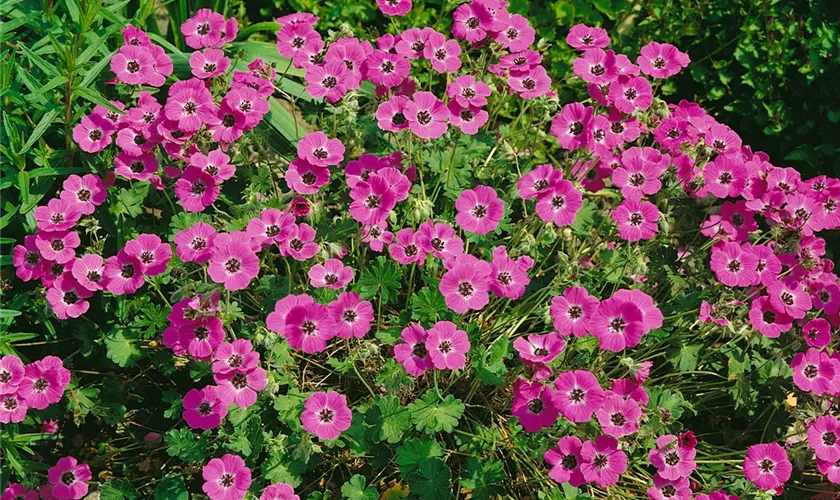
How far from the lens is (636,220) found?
310 cm

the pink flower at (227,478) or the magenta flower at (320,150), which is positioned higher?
the magenta flower at (320,150)

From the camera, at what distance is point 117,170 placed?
3.12 m

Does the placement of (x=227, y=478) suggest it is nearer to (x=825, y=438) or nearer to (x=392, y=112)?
(x=392, y=112)

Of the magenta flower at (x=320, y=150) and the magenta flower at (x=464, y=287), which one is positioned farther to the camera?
the magenta flower at (x=320, y=150)

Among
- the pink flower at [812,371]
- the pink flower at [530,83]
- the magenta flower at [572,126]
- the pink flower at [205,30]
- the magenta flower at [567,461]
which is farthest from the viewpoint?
the pink flower at [205,30]

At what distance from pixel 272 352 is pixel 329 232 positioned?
1.70 feet

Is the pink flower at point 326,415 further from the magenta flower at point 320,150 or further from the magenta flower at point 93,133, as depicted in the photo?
the magenta flower at point 93,133

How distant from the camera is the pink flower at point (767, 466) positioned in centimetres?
286

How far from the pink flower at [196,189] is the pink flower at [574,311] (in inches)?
51.7

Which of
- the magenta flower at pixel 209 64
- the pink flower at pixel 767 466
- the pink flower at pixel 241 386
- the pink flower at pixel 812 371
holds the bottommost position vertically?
the pink flower at pixel 767 466

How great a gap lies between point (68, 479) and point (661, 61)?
2945 millimetres

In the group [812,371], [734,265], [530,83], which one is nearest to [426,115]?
[530,83]

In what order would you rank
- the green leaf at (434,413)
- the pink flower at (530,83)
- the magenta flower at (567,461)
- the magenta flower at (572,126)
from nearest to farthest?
the magenta flower at (567,461) < the green leaf at (434,413) < the magenta flower at (572,126) < the pink flower at (530,83)

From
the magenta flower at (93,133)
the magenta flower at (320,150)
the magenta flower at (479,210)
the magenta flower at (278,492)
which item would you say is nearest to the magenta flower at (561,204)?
the magenta flower at (479,210)
